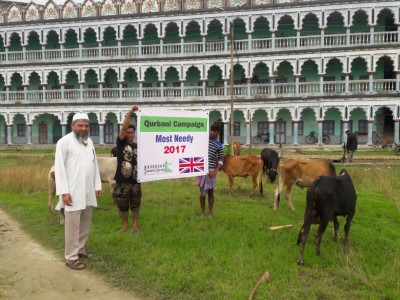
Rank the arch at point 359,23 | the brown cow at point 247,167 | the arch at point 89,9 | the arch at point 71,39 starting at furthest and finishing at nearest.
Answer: the arch at point 71,39
the arch at point 89,9
the arch at point 359,23
the brown cow at point 247,167

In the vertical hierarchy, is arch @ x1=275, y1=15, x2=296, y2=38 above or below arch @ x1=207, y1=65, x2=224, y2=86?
above

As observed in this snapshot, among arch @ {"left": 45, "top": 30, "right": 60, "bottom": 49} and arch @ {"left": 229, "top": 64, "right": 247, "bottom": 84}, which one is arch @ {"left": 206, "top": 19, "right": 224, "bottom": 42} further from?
arch @ {"left": 45, "top": 30, "right": 60, "bottom": 49}

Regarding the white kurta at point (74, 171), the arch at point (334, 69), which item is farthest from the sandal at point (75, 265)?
the arch at point (334, 69)

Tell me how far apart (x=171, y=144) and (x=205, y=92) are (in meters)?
26.1

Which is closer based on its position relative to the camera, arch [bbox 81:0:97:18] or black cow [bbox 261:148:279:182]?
black cow [bbox 261:148:279:182]

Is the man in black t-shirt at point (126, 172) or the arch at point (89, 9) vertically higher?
the arch at point (89, 9)

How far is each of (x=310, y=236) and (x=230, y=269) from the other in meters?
2.26

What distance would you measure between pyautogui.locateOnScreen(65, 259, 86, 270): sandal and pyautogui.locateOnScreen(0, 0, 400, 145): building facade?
25.2 meters

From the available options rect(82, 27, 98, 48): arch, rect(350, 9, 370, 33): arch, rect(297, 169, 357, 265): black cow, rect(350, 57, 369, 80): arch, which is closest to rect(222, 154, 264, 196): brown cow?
rect(297, 169, 357, 265): black cow

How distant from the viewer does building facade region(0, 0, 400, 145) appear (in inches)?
1192

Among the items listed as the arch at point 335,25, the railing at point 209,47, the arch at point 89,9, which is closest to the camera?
the railing at point 209,47

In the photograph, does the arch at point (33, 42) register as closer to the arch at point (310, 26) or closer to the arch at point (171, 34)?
the arch at point (171, 34)

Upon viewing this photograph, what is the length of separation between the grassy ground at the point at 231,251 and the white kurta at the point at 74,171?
3.43 ft

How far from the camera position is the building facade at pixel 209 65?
99.3ft
